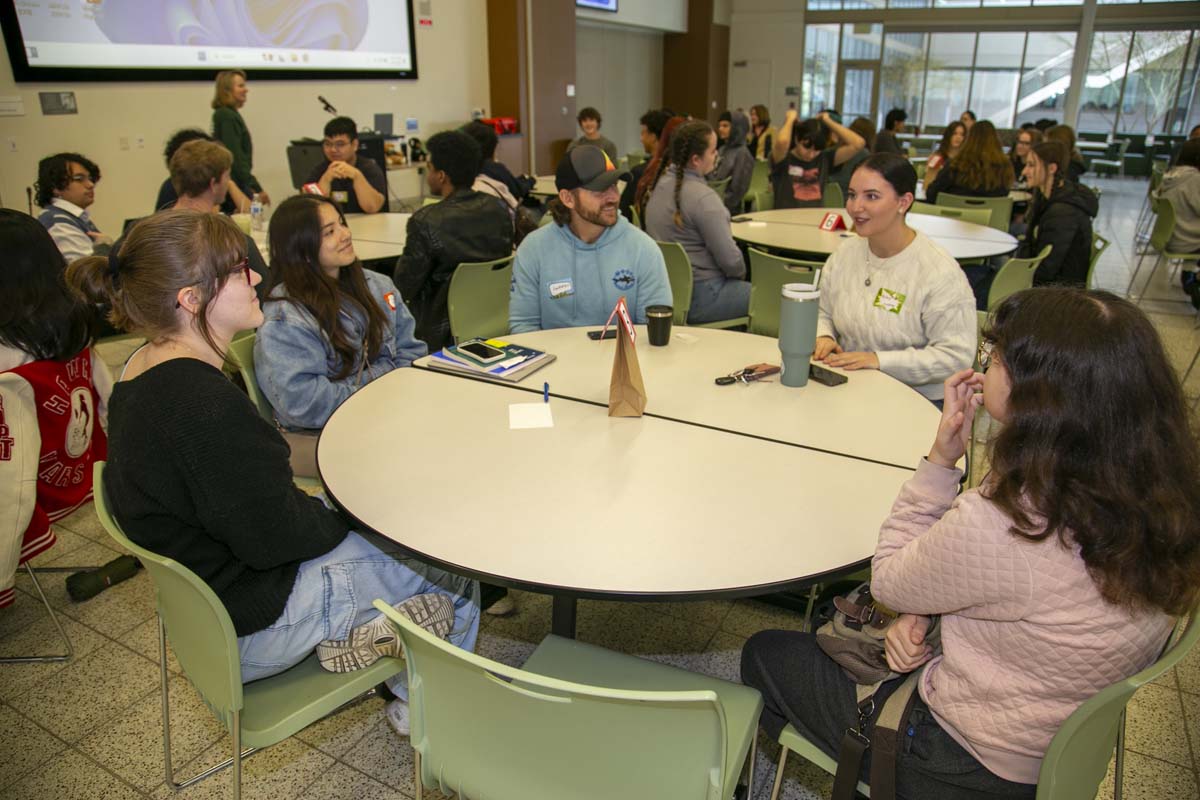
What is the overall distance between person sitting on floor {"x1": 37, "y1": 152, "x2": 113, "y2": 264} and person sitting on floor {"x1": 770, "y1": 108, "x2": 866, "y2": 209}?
4490mm

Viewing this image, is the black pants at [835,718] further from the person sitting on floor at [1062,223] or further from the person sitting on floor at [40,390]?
the person sitting on floor at [1062,223]

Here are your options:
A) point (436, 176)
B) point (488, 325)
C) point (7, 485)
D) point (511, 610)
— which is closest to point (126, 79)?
point (436, 176)

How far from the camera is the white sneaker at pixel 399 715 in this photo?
1835 mm

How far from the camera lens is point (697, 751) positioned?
101 cm

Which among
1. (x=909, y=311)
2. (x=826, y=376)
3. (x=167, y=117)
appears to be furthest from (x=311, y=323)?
(x=167, y=117)

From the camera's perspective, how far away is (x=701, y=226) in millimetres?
3742

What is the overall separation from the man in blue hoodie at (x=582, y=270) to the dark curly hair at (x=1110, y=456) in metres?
1.85

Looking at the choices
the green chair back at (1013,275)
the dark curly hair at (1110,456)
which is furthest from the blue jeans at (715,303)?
the dark curly hair at (1110,456)

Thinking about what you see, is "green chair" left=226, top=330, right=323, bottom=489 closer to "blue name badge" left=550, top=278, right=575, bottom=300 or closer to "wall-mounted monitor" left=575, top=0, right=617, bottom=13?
"blue name badge" left=550, top=278, right=575, bottom=300

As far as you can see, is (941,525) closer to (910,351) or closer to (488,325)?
(910,351)

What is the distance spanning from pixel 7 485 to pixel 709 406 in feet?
5.99

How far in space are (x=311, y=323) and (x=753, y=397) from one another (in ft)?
4.16

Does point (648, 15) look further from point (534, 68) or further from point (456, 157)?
point (456, 157)

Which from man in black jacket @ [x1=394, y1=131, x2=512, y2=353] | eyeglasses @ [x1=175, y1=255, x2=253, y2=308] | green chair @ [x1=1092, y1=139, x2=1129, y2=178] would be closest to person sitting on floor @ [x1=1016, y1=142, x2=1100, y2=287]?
man in black jacket @ [x1=394, y1=131, x2=512, y2=353]
